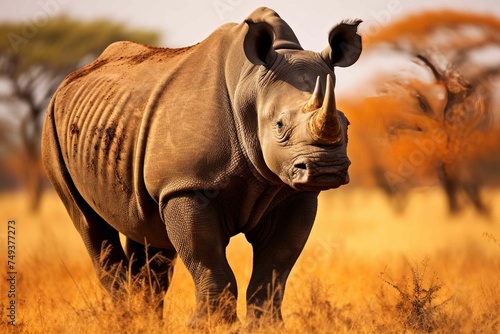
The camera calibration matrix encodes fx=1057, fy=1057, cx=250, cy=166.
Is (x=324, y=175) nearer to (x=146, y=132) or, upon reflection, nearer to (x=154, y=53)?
(x=146, y=132)

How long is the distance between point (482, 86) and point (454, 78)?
Answer: 1.91 meters

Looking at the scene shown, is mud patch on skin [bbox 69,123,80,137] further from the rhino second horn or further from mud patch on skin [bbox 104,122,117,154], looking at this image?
the rhino second horn

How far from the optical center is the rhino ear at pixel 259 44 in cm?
664

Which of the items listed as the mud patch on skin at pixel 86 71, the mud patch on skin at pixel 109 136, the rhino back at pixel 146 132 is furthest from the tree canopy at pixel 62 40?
the mud patch on skin at pixel 109 136

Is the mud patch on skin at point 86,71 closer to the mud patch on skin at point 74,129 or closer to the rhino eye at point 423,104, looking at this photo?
the mud patch on skin at point 74,129

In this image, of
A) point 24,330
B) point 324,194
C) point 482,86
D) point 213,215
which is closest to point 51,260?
point 24,330

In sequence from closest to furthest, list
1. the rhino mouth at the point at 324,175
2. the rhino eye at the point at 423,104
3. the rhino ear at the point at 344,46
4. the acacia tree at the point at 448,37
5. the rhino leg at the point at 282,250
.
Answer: the rhino mouth at the point at 324,175 → the rhino ear at the point at 344,46 → the rhino leg at the point at 282,250 → the rhino eye at the point at 423,104 → the acacia tree at the point at 448,37

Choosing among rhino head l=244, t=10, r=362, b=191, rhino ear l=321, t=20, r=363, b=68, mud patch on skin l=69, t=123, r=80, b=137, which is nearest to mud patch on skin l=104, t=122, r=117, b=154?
mud patch on skin l=69, t=123, r=80, b=137

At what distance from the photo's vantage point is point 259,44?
266 inches

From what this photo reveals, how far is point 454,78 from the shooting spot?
1476 cm

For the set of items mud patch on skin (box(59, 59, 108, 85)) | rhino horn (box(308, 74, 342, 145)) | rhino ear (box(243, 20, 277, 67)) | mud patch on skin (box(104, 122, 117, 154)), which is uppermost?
rhino ear (box(243, 20, 277, 67))

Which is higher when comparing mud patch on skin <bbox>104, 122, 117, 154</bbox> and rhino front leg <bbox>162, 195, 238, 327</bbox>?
mud patch on skin <bbox>104, 122, 117, 154</bbox>

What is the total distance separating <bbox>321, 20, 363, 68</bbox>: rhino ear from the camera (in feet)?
22.6

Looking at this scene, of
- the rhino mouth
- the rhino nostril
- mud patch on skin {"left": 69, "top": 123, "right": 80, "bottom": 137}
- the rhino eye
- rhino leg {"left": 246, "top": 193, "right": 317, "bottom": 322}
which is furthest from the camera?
the rhino eye
